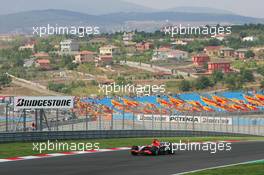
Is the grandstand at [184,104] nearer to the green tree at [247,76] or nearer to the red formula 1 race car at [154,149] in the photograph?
the green tree at [247,76]

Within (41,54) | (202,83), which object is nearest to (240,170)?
(202,83)

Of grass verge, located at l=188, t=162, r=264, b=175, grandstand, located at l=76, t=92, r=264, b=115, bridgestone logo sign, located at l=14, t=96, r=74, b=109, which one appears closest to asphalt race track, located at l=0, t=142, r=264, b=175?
grass verge, located at l=188, t=162, r=264, b=175

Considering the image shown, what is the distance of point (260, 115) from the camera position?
80375mm

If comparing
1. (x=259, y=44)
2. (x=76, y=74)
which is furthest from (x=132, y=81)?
(x=259, y=44)

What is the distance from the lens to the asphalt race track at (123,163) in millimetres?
24750

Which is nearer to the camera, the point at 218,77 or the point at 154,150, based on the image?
the point at 154,150

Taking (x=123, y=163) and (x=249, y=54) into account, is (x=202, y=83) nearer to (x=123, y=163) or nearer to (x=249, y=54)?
(x=249, y=54)

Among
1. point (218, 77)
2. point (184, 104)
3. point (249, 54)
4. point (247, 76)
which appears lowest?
point (218, 77)

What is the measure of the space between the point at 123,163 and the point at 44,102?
A: 12804 millimetres

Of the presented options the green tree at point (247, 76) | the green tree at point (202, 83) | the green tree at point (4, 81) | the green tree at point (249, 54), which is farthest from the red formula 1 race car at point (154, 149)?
the green tree at point (249, 54)

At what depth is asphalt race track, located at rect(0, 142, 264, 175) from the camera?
24750 mm

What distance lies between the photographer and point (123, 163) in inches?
1088

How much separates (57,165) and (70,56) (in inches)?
5378

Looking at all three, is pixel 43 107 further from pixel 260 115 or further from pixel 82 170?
pixel 260 115
